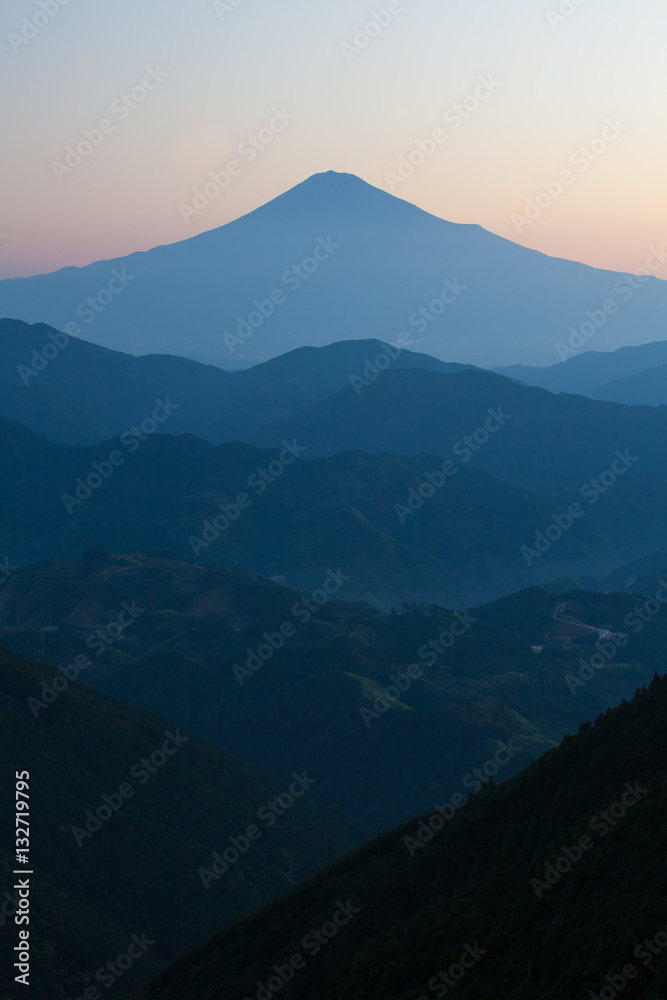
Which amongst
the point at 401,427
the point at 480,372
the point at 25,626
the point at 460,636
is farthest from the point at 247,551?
the point at 480,372
